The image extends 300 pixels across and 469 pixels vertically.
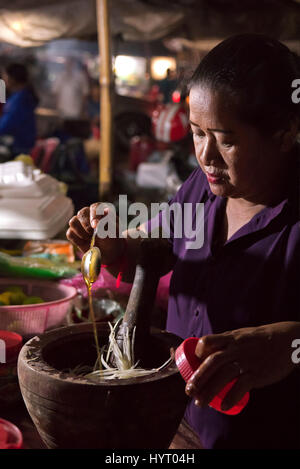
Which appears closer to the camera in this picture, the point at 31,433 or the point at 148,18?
the point at 31,433

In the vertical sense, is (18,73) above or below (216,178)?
above

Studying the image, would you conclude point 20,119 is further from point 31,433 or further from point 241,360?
point 241,360

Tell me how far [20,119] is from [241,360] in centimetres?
655

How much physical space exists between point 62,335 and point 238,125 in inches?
31.0

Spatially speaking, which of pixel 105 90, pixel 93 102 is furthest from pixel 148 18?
pixel 93 102

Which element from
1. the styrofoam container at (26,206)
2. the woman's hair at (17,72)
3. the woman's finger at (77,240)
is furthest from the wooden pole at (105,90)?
the woman's finger at (77,240)

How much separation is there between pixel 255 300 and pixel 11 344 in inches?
30.5

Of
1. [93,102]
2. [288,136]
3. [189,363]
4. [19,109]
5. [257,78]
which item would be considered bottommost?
[189,363]

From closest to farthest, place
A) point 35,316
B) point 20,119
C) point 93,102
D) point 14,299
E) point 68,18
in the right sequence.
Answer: point 35,316
point 14,299
point 68,18
point 20,119
point 93,102

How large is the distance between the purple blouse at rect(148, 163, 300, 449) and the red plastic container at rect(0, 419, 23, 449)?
2.40ft

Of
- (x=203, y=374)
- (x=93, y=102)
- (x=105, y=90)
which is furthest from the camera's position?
(x=93, y=102)

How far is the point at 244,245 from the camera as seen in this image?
→ 5.28ft

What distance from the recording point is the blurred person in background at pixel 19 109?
6.93 meters

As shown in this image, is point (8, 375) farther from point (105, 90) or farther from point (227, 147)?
point (105, 90)
